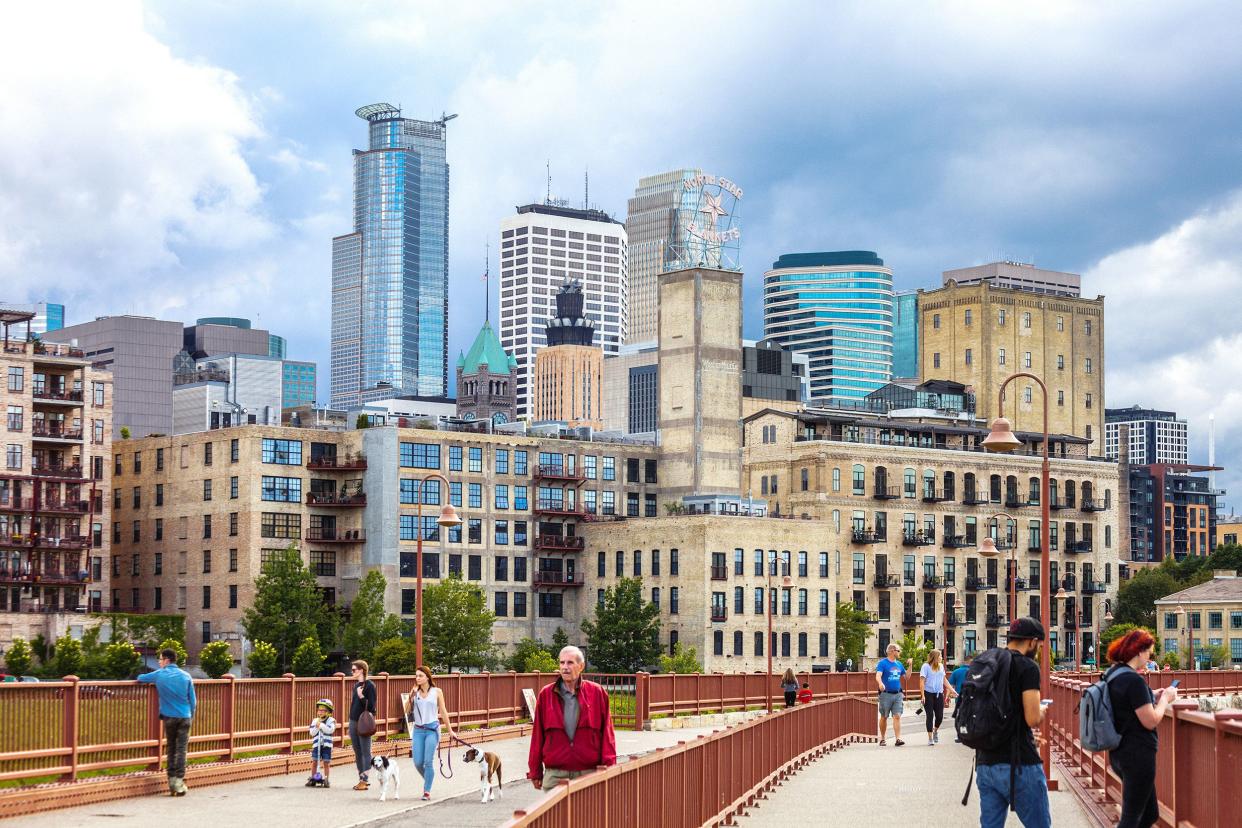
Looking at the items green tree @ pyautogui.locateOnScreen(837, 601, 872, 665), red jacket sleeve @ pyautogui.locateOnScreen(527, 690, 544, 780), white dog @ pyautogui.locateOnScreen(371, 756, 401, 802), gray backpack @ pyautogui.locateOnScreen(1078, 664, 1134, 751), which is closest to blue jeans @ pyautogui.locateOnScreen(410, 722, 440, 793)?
white dog @ pyautogui.locateOnScreen(371, 756, 401, 802)

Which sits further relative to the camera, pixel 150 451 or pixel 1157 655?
pixel 1157 655

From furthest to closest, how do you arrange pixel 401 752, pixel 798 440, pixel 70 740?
pixel 798 440
pixel 401 752
pixel 70 740

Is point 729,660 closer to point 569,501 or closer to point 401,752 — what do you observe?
point 569,501

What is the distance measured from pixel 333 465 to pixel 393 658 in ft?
71.0

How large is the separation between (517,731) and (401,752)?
28.5 feet

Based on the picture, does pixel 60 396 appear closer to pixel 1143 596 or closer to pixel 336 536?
pixel 336 536

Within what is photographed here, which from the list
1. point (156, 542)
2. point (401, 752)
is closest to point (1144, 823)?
point (401, 752)

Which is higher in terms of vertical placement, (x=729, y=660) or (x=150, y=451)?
(x=150, y=451)

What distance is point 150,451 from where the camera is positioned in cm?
14062

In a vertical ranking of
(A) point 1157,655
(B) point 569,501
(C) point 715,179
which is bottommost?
(A) point 1157,655

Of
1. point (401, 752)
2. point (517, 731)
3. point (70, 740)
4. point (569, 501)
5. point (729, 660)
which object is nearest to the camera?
point (70, 740)

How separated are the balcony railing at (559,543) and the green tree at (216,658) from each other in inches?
1084

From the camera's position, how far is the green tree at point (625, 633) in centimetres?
12975

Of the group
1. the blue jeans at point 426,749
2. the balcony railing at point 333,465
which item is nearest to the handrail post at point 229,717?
the blue jeans at point 426,749
